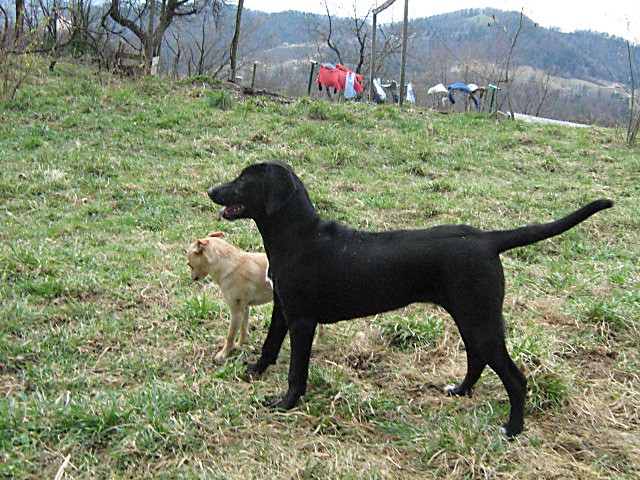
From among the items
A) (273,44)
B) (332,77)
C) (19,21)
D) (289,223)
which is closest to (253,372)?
(289,223)


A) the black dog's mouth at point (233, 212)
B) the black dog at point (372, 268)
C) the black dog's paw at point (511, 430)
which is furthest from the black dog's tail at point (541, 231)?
the black dog's mouth at point (233, 212)

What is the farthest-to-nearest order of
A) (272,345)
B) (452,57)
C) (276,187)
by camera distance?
A: (452,57) < (272,345) < (276,187)

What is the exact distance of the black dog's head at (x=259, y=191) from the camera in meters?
3.46

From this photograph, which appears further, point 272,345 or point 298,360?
point 272,345

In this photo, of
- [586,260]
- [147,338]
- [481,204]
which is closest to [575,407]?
[147,338]

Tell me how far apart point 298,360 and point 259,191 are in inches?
41.8

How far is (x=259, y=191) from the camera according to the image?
3.54 metres

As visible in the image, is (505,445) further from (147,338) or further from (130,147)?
(130,147)

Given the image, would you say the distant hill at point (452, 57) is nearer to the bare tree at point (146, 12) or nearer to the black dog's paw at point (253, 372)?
the bare tree at point (146, 12)

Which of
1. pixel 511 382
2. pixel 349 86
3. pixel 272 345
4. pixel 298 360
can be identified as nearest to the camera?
pixel 511 382

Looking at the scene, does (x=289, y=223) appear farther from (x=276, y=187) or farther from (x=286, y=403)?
(x=286, y=403)

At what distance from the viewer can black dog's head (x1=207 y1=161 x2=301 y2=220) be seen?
3.46 m

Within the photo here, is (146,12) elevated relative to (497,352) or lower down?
elevated

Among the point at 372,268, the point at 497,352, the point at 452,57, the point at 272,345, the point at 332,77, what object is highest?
the point at 452,57
